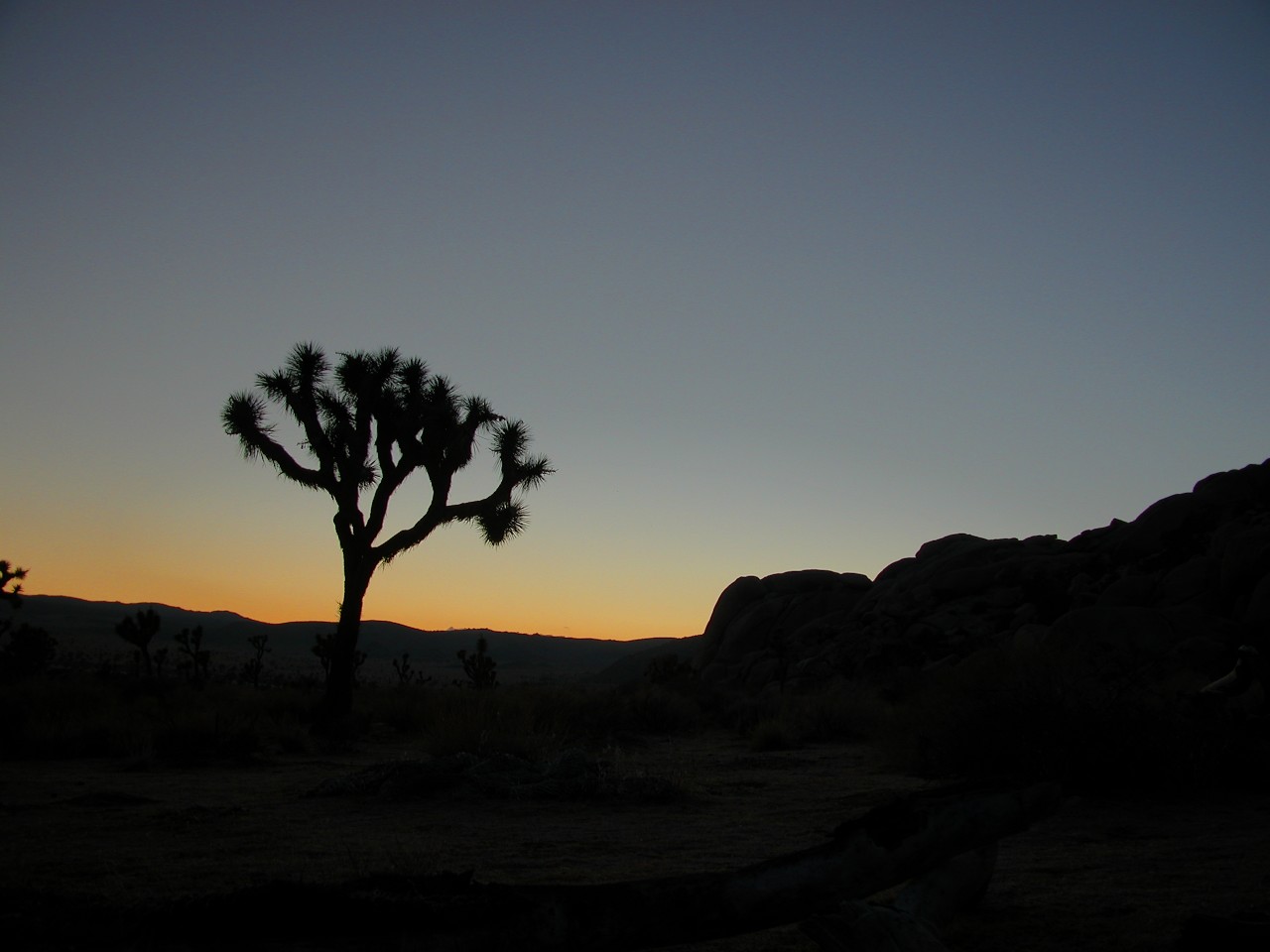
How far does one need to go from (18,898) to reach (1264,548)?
27410mm

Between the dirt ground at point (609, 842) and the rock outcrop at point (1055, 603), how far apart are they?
426 inches

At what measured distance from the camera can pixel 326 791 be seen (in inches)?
375

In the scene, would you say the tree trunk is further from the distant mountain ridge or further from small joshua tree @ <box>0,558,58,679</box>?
the distant mountain ridge

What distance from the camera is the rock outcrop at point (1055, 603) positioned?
2230cm

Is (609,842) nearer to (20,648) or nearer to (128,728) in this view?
(128,728)

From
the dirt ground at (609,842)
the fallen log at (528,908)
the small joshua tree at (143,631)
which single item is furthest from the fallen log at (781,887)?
the small joshua tree at (143,631)

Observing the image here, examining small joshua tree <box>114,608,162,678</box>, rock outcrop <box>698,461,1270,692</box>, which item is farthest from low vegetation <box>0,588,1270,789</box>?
small joshua tree <box>114,608,162,678</box>

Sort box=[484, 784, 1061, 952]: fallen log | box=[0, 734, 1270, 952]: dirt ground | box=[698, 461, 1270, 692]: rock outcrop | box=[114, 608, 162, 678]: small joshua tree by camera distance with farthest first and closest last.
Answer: box=[114, 608, 162, 678]: small joshua tree, box=[698, 461, 1270, 692]: rock outcrop, box=[0, 734, 1270, 952]: dirt ground, box=[484, 784, 1061, 952]: fallen log

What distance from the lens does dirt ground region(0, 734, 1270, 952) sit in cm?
499

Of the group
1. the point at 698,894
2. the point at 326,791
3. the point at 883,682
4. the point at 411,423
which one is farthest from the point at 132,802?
the point at 883,682

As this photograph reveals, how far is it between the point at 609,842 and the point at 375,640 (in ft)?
404

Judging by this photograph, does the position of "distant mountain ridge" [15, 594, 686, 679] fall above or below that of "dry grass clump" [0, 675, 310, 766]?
above

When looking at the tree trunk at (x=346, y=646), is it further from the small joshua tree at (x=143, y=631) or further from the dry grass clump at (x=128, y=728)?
the small joshua tree at (x=143, y=631)

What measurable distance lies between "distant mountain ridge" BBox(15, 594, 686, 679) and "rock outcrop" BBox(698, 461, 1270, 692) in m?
54.8
